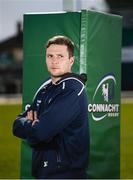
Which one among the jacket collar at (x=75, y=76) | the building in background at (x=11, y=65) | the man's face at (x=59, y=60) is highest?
the man's face at (x=59, y=60)

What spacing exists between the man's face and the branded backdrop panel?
89 millimetres

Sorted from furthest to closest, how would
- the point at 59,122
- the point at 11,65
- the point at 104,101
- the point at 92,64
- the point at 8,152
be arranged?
the point at 11,65 < the point at 8,152 < the point at 104,101 < the point at 92,64 < the point at 59,122

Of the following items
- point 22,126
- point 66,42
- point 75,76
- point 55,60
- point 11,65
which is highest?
point 66,42

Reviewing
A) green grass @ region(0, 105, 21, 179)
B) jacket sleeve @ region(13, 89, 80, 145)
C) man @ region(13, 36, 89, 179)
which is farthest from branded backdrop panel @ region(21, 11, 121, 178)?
green grass @ region(0, 105, 21, 179)

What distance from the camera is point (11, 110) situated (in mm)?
20734

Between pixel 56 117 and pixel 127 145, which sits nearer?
pixel 56 117

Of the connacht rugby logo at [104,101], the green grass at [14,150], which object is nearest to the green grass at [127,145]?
the green grass at [14,150]

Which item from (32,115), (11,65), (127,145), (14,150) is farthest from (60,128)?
(11,65)

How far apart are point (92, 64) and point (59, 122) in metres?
0.75

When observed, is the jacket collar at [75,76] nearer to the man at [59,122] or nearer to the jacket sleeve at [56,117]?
the man at [59,122]

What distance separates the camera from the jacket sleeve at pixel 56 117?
5.95m

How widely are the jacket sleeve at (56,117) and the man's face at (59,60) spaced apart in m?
0.21

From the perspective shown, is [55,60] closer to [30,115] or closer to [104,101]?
[30,115]

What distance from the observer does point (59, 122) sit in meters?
5.95
